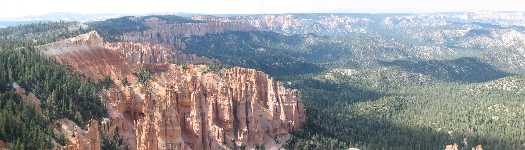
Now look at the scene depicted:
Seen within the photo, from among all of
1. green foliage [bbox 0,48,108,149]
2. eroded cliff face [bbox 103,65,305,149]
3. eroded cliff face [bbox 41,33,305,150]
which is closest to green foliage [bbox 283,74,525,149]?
eroded cliff face [bbox 103,65,305,149]

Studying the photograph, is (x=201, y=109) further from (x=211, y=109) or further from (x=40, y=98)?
(x=40, y=98)

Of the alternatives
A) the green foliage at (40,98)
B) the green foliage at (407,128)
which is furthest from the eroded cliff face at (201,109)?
the green foliage at (407,128)

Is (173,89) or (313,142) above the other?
(173,89)

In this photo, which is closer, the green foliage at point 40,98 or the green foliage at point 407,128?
the green foliage at point 40,98

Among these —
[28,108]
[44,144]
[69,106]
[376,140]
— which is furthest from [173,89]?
[376,140]

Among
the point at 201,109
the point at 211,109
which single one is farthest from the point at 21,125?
the point at 211,109

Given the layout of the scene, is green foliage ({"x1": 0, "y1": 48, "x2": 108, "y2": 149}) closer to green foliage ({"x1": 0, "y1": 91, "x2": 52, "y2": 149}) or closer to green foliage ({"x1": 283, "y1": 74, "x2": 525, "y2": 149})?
green foliage ({"x1": 0, "y1": 91, "x2": 52, "y2": 149})

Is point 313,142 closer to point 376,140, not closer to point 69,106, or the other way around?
point 376,140

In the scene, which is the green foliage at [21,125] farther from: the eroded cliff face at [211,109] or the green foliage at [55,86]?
the eroded cliff face at [211,109]
